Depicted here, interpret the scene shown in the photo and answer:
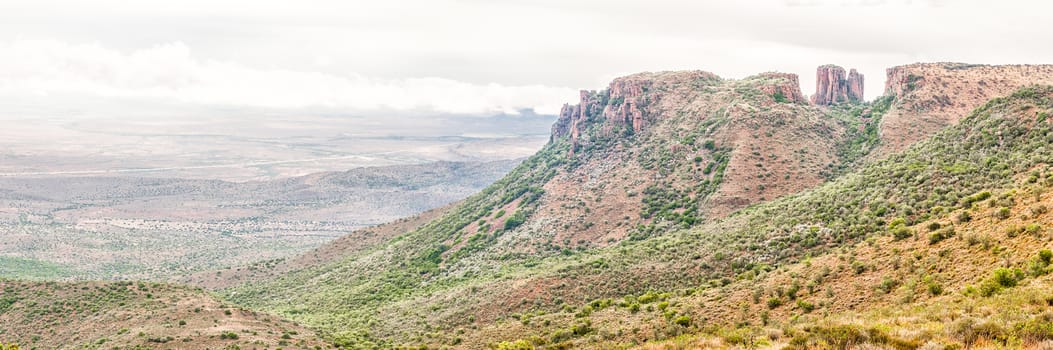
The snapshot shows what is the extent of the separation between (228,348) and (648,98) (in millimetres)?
61032

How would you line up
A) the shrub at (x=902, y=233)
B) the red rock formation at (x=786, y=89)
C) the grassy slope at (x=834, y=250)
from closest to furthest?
the grassy slope at (x=834, y=250) → the shrub at (x=902, y=233) → the red rock formation at (x=786, y=89)

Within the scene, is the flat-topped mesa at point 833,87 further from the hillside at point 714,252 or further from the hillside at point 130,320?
the hillside at point 130,320

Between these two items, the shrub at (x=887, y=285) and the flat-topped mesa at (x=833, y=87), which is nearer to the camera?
the shrub at (x=887, y=285)

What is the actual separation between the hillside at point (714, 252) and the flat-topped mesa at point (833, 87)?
44.0 meters

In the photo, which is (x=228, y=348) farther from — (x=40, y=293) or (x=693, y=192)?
(x=693, y=192)

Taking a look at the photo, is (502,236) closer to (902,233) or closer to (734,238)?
(734,238)

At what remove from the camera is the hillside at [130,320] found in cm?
4228

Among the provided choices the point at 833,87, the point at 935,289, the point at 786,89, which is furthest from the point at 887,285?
the point at 833,87

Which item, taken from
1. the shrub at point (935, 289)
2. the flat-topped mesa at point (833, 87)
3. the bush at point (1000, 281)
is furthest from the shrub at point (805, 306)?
the flat-topped mesa at point (833, 87)

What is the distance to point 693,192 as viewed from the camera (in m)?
64.0

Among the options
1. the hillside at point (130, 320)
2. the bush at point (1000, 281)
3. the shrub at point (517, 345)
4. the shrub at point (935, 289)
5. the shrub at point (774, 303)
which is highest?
the bush at point (1000, 281)

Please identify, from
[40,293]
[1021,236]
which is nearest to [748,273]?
[1021,236]

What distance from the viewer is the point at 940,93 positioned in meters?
70.8

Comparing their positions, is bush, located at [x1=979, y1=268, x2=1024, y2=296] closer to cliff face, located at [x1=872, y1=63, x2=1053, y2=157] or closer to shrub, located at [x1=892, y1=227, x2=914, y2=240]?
shrub, located at [x1=892, y1=227, x2=914, y2=240]
